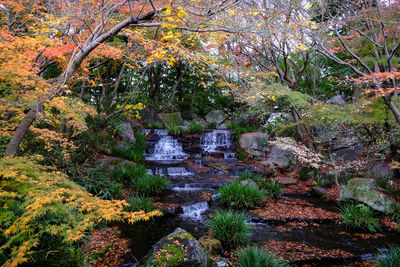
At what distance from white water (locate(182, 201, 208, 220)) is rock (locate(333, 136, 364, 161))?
686cm

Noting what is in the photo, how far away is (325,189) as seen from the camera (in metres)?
8.99

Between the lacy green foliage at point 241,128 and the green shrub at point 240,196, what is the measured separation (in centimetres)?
729

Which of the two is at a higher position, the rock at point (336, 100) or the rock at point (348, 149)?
the rock at point (336, 100)

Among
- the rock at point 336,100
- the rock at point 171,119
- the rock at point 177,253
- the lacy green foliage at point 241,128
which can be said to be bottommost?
the rock at point 177,253

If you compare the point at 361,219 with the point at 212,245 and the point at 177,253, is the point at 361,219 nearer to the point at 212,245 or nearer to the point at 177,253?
the point at 212,245

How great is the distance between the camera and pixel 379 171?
8711 millimetres

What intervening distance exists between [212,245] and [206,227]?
125 cm

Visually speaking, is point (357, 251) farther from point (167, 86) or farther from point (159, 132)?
point (167, 86)

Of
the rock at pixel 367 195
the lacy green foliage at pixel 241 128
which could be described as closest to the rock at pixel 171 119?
the lacy green foliage at pixel 241 128

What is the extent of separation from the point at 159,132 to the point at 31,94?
1105 cm

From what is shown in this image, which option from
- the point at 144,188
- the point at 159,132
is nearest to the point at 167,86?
the point at 159,132

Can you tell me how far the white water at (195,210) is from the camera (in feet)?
21.8

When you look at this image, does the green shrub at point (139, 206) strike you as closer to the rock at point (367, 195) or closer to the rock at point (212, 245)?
the rock at point (212, 245)

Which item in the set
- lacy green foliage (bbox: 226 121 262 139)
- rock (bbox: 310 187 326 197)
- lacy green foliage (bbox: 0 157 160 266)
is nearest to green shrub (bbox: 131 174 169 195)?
lacy green foliage (bbox: 0 157 160 266)
